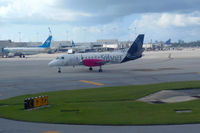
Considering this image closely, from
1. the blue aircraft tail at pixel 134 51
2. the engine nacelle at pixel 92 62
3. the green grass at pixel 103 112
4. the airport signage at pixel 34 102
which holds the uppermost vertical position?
the blue aircraft tail at pixel 134 51

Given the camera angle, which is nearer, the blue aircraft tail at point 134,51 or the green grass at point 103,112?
the green grass at point 103,112

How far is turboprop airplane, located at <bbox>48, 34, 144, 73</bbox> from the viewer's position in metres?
45.4

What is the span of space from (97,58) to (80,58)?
2.69 m

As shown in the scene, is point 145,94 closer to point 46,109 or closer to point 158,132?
point 46,109

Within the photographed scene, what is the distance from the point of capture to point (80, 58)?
4578 centimetres

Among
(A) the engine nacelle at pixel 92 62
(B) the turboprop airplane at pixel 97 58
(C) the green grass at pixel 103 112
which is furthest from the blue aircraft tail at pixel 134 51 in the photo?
(C) the green grass at pixel 103 112

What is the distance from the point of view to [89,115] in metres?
15.8

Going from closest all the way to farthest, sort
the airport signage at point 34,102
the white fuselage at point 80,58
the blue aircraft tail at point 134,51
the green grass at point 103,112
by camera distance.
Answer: the green grass at point 103,112 < the airport signage at point 34,102 < the white fuselage at point 80,58 < the blue aircraft tail at point 134,51

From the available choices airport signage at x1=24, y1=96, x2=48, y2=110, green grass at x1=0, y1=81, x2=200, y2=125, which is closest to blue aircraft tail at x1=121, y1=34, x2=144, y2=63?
green grass at x1=0, y1=81, x2=200, y2=125

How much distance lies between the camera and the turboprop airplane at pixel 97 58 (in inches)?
1786

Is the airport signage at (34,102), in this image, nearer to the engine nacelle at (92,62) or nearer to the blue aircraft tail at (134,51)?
the engine nacelle at (92,62)

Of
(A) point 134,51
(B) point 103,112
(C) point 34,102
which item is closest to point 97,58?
(A) point 134,51

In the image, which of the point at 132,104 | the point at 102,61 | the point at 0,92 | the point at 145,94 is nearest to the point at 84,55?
the point at 102,61

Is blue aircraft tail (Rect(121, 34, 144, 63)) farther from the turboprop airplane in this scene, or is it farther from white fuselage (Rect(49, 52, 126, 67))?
white fuselage (Rect(49, 52, 126, 67))
